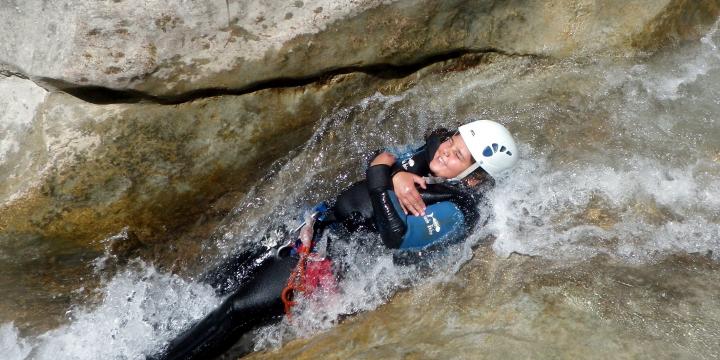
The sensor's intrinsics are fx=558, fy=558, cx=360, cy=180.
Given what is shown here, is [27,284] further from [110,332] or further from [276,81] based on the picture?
[276,81]

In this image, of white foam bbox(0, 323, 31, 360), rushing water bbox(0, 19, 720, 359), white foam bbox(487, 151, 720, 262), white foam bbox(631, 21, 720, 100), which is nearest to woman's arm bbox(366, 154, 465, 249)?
rushing water bbox(0, 19, 720, 359)

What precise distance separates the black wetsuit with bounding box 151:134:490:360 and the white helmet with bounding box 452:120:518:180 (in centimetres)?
23

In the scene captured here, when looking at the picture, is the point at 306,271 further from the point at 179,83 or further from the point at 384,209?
the point at 179,83

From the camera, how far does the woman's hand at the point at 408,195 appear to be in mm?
4125

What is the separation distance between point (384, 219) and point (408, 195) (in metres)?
0.26

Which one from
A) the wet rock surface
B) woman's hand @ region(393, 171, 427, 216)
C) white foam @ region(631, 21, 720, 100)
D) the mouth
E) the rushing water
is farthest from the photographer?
white foam @ region(631, 21, 720, 100)

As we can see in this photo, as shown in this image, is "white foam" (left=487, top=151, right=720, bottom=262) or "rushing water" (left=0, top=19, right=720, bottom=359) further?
"white foam" (left=487, top=151, right=720, bottom=262)

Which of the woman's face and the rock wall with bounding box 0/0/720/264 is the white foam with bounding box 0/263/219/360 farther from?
the woman's face

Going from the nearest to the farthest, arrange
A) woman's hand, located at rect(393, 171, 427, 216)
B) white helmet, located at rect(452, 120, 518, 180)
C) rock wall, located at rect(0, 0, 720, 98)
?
1. rock wall, located at rect(0, 0, 720, 98)
2. woman's hand, located at rect(393, 171, 427, 216)
3. white helmet, located at rect(452, 120, 518, 180)

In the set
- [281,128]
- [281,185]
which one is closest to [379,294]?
[281,185]

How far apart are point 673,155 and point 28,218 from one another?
487 cm

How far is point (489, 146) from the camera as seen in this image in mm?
4219

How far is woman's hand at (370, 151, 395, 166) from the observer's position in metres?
4.29

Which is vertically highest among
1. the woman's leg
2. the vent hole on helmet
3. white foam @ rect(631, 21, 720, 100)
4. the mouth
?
the mouth
